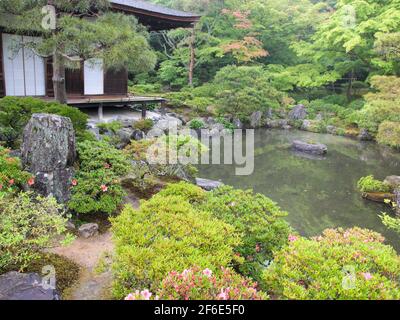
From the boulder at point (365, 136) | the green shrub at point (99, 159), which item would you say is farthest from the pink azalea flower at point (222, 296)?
the boulder at point (365, 136)

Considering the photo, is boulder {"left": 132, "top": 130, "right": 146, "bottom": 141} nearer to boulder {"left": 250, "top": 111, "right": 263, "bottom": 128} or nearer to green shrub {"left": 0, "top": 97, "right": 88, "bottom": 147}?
green shrub {"left": 0, "top": 97, "right": 88, "bottom": 147}

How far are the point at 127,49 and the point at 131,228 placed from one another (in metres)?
5.70

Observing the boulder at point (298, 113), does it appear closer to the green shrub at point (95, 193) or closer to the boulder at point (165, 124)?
the boulder at point (165, 124)

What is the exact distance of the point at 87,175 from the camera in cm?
573

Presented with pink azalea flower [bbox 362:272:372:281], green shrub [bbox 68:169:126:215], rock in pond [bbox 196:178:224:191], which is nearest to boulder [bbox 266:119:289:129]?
rock in pond [bbox 196:178:224:191]

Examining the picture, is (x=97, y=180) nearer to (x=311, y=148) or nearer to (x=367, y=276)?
(x=367, y=276)

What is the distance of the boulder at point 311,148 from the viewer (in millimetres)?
14163

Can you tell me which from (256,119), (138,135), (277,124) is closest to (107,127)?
(138,135)

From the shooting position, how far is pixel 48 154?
539cm

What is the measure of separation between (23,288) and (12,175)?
87.5 inches

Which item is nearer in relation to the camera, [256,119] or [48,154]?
[48,154]

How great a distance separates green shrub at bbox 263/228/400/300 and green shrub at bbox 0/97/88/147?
5.22 m

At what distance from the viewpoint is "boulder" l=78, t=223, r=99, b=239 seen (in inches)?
205
